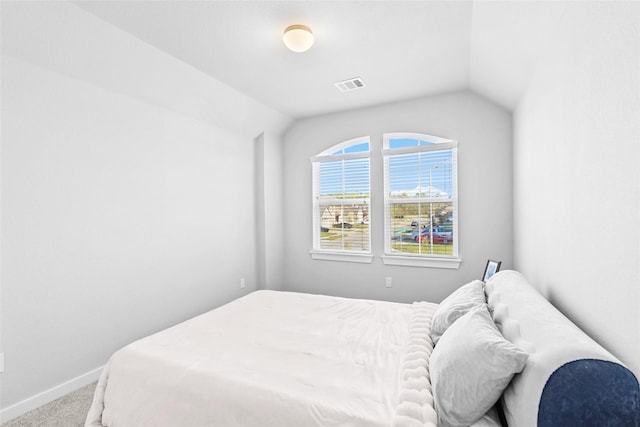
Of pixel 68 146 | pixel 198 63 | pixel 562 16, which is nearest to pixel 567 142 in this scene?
pixel 562 16

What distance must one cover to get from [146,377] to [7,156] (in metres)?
1.75

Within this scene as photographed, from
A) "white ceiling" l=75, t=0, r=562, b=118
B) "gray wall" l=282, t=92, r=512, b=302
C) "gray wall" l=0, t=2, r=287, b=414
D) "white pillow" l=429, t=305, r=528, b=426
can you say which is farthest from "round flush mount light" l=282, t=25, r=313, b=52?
"white pillow" l=429, t=305, r=528, b=426

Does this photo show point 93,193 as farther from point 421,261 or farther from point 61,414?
point 421,261

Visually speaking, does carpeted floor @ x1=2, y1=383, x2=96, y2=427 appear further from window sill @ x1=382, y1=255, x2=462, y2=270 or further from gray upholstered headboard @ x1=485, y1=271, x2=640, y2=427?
window sill @ x1=382, y1=255, x2=462, y2=270

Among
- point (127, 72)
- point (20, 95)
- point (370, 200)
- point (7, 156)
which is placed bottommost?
point (370, 200)

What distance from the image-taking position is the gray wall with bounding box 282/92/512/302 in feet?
10.9

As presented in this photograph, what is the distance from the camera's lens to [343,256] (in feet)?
13.4

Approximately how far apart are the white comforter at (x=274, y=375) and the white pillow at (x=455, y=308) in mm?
81

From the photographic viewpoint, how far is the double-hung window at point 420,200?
3596 mm

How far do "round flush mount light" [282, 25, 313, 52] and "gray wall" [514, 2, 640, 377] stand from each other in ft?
4.85

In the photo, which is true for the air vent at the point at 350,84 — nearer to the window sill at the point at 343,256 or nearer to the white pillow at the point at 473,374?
the window sill at the point at 343,256

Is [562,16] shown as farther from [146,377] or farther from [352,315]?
[146,377]

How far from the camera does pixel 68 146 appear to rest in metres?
2.36

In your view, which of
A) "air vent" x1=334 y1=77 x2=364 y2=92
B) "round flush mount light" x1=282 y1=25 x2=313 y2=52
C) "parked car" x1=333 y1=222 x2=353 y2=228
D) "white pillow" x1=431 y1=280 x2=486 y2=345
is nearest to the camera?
"white pillow" x1=431 y1=280 x2=486 y2=345
